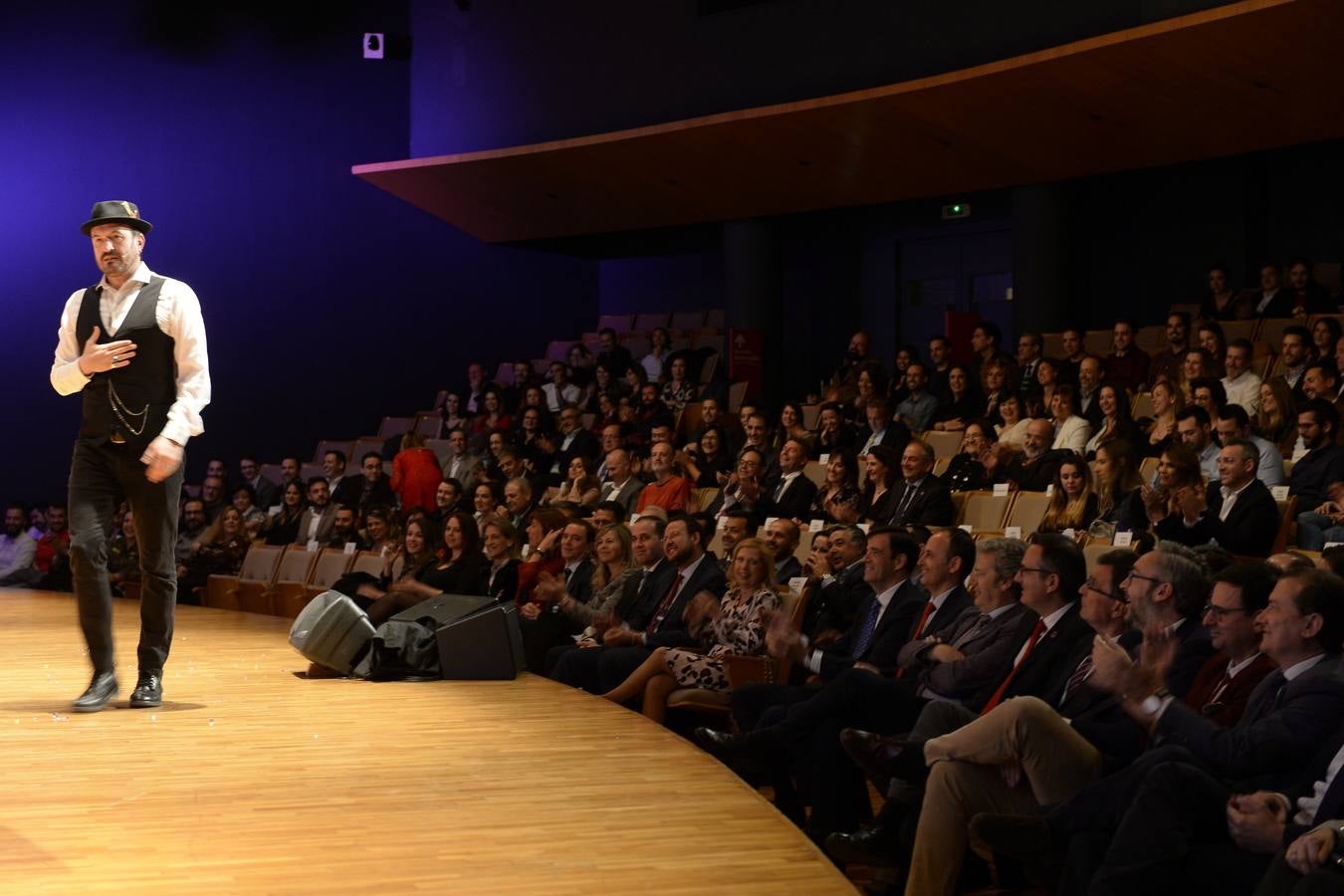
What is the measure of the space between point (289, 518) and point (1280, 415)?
5.73 meters

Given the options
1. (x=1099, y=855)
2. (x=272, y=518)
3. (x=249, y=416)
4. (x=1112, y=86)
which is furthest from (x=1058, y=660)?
(x=249, y=416)

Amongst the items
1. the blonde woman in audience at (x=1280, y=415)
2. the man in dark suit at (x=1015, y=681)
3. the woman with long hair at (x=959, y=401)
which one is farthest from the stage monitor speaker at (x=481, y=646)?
the woman with long hair at (x=959, y=401)

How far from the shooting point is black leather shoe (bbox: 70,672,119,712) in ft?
12.1

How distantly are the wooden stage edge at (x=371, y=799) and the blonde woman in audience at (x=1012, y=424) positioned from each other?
3.11 metres

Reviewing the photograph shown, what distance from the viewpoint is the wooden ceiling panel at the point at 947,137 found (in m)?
7.04

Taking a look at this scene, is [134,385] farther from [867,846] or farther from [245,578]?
[245,578]

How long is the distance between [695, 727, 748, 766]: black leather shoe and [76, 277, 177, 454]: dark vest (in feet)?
4.98

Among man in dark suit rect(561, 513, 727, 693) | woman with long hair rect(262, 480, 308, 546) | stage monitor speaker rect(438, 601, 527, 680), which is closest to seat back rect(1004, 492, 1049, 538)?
A: man in dark suit rect(561, 513, 727, 693)

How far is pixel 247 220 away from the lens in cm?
1152

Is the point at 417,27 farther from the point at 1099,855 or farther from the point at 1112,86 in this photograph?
the point at 1099,855

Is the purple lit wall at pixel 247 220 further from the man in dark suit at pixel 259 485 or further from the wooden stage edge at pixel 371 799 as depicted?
Answer: the wooden stage edge at pixel 371 799

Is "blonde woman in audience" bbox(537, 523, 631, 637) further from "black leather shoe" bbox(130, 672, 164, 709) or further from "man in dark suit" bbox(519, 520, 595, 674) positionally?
"black leather shoe" bbox(130, 672, 164, 709)

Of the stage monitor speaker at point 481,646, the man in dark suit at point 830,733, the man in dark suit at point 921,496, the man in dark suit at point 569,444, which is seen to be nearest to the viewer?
the man in dark suit at point 830,733

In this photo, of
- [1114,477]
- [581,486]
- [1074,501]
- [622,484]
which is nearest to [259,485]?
[581,486]
